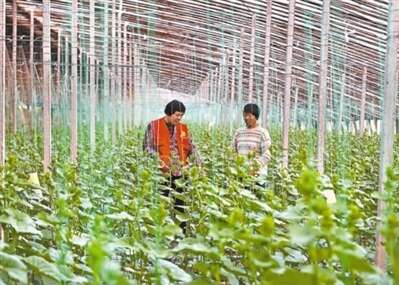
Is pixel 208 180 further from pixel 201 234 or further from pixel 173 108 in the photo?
pixel 173 108

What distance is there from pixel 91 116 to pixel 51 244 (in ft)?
16.2

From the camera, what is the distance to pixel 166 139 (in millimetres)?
5480

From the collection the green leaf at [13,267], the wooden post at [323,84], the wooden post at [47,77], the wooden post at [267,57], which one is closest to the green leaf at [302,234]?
the green leaf at [13,267]

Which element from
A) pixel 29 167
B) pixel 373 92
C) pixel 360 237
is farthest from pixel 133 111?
pixel 360 237

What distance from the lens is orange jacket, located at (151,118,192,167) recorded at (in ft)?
17.9

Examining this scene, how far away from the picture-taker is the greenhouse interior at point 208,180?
6.37ft

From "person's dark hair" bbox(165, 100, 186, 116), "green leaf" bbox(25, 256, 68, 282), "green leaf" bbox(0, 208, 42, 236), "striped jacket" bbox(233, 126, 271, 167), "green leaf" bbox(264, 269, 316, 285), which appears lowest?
"green leaf" bbox(25, 256, 68, 282)

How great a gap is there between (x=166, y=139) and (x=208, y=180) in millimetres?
1585

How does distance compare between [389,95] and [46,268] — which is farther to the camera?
[389,95]

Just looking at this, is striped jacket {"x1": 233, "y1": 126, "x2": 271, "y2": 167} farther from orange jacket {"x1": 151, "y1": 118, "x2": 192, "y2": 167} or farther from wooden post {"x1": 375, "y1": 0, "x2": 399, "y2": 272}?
wooden post {"x1": 375, "y1": 0, "x2": 399, "y2": 272}

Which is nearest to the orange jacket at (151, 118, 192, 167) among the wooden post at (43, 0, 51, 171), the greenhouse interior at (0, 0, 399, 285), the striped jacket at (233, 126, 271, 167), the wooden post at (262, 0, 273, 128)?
the greenhouse interior at (0, 0, 399, 285)

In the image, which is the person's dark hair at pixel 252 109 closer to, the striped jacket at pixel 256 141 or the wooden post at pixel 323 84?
the striped jacket at pixel 256 141

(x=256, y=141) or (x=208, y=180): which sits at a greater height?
(x=256, y=141)

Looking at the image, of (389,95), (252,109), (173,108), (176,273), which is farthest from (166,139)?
(176,273)
